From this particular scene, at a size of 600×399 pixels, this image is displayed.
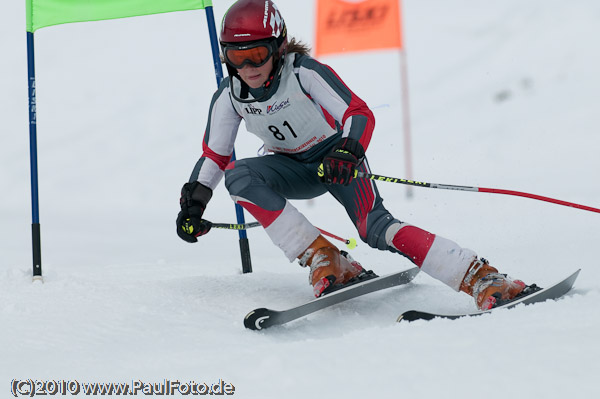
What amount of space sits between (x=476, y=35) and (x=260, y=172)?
13.9m

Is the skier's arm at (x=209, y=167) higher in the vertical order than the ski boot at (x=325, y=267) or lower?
higher

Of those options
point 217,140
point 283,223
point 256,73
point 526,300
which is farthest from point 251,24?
point 526,300

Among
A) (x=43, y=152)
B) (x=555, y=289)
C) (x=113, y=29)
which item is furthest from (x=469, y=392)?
(x=113, y=29)

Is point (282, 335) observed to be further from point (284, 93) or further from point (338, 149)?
point (284, 93)

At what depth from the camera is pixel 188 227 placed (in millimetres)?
3381

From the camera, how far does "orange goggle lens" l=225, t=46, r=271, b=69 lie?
3043 millimetres

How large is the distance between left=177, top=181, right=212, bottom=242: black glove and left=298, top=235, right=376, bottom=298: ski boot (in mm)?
539

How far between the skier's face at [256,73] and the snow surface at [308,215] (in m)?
1.08

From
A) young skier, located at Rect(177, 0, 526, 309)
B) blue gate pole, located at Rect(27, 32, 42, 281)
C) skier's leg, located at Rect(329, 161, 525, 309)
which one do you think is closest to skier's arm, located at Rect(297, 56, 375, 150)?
young skier, located at Rect(177, 0, 526, 309)

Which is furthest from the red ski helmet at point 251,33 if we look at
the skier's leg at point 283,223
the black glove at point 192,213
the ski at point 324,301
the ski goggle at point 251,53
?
the ski at point 324,301

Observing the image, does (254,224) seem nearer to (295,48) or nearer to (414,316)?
(295,48)

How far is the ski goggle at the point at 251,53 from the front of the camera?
3.03 metres

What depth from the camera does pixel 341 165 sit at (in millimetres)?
2855

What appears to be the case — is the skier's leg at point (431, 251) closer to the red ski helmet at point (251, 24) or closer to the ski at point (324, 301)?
the ski at point (324, 301)
